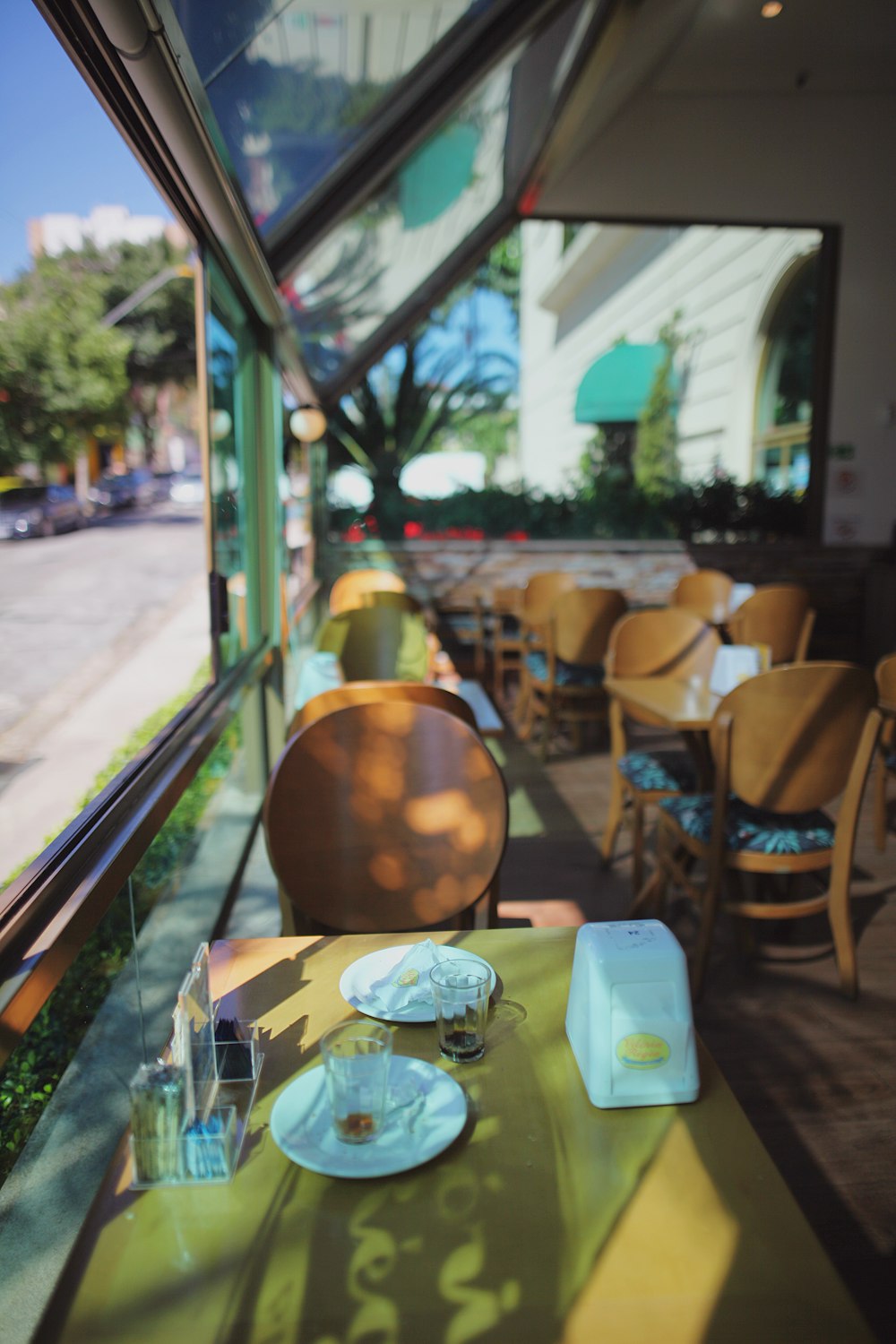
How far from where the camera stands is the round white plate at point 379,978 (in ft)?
3.95

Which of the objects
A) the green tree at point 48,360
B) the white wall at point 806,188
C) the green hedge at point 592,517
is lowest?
the green hedge at point 592,517

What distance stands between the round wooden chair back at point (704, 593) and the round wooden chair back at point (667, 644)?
2.43 meters

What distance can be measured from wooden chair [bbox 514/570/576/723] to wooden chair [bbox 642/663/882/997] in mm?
3265

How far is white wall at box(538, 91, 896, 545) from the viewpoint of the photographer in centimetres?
Answer: 752

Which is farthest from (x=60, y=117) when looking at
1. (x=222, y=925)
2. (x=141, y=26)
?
(x=222, y=925)

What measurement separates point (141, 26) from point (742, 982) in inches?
103

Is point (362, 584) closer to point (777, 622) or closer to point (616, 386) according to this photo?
point (777, 622)

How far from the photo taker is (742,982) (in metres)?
2.73

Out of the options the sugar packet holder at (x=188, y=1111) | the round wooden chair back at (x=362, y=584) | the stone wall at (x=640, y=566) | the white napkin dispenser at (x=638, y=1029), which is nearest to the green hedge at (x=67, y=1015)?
the sugar packet holder at (x=188, y=1111)

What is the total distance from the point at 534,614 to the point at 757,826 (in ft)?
12.1

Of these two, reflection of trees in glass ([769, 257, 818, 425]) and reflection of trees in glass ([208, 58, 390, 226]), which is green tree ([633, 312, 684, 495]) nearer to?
reflection of trees in glass ([769, 257, 818, 425])

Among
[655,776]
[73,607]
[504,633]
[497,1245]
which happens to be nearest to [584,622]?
[655,776]

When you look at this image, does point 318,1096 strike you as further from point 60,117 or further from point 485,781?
point 60,117

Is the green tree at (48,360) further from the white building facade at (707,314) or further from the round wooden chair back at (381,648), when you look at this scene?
the white building facade at (707,314)
